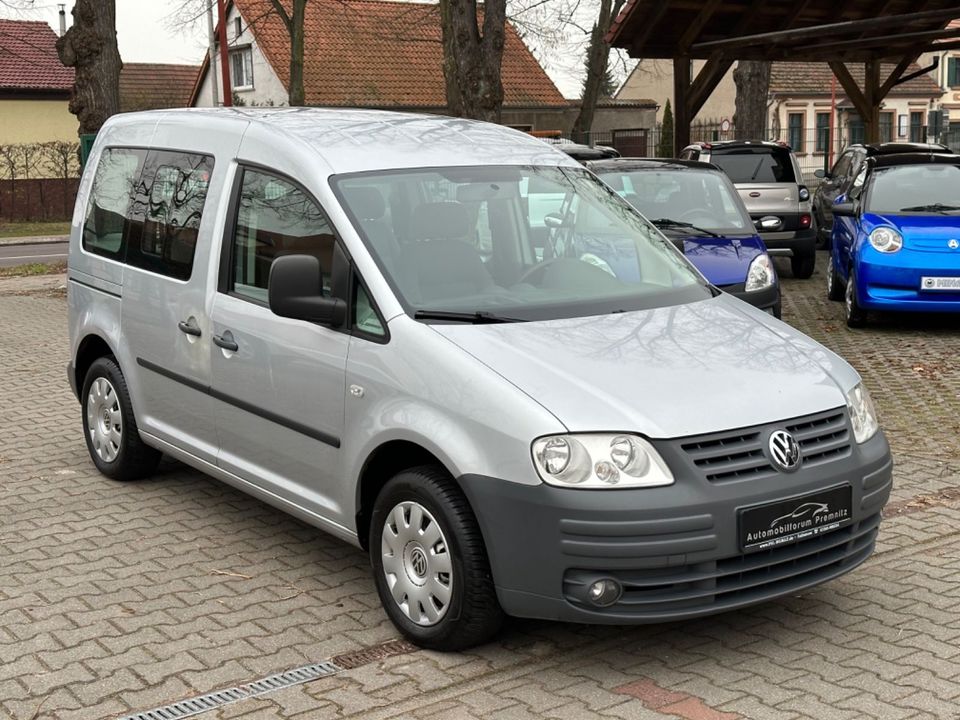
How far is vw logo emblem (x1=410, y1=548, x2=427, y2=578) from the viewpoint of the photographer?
4758 millimetres

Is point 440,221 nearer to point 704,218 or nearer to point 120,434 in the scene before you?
point 120,434

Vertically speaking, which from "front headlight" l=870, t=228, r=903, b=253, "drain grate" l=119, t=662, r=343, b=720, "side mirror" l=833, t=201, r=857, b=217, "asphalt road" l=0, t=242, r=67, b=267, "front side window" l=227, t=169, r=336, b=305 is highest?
"front side window" l=227, t=169, r=336, b=305

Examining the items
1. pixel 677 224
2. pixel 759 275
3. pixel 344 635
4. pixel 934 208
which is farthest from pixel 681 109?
pixel 344 635

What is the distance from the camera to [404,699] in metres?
4.42

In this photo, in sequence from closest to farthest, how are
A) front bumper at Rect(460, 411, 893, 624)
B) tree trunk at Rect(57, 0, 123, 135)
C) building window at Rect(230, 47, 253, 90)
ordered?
Result: front bumper at Rect(460, 411, 893, 624)
tree trunk at Rect(57, 0, 123, 135)
building window at Rect(230, 47, 253, 90)

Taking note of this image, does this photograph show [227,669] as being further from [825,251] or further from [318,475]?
[825,251]

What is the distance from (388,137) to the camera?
581cm

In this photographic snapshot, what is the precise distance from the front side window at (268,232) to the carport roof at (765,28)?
12499 mm

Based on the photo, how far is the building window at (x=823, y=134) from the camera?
140 ft

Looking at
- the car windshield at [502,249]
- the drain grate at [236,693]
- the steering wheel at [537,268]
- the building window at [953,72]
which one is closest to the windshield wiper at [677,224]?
the car windshield at [502,249]

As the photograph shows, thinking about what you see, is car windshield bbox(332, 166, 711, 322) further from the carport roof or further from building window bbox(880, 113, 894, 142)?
building window bbox(880, 113, 894, 142)

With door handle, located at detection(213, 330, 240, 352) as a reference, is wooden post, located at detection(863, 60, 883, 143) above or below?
above

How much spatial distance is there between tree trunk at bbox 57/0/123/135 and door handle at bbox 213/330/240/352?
541 inches

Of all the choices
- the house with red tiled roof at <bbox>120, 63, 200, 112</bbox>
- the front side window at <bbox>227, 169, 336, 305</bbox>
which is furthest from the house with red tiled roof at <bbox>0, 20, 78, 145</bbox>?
the front side window at <bbox>227, 169, 336, 305</bbox>
